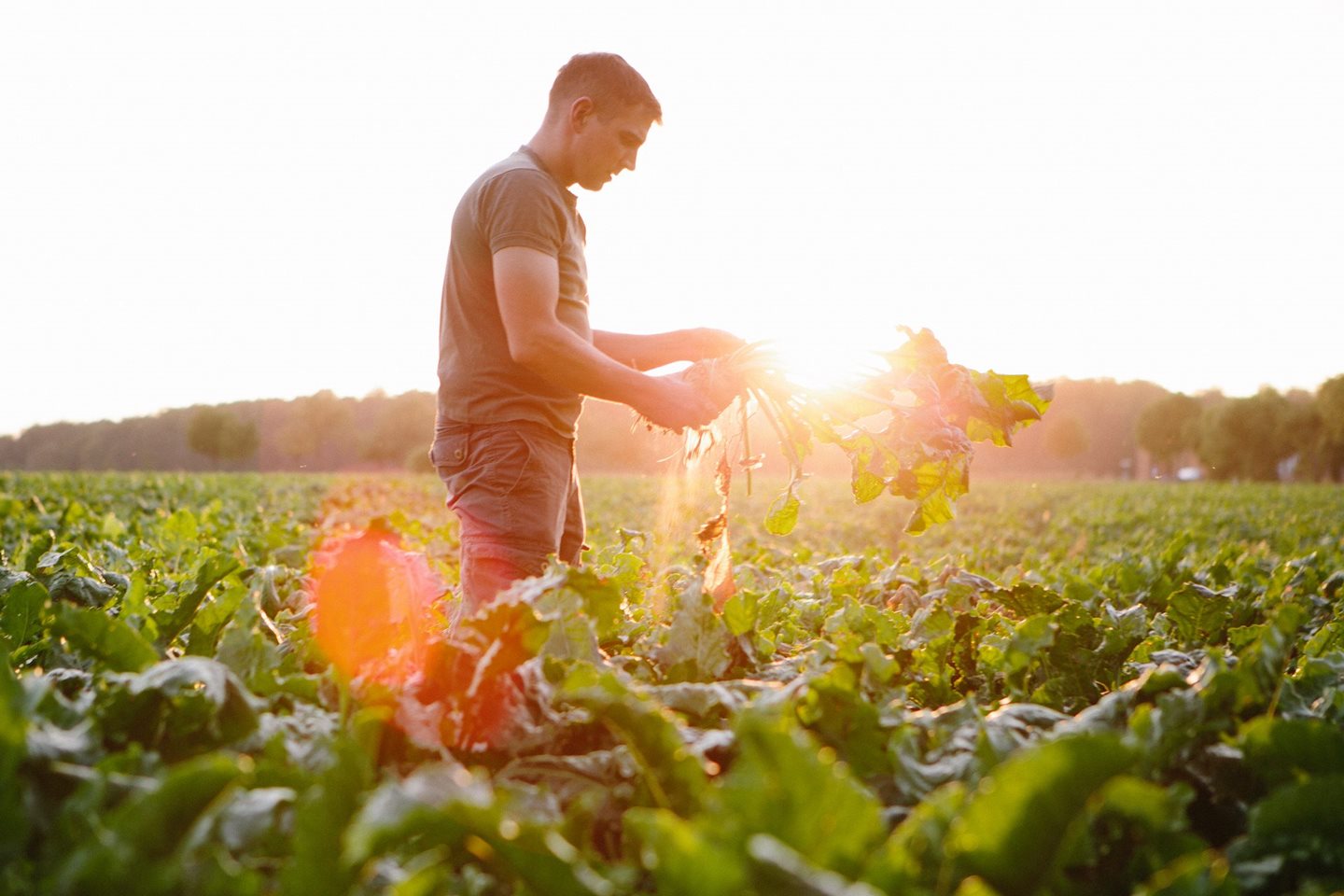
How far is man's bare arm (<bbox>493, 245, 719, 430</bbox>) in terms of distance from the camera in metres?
2.66

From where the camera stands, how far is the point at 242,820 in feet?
3.13

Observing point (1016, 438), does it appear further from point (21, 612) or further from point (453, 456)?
point (21, 612)

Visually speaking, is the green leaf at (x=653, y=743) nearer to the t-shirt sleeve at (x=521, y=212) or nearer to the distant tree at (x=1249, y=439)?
the t-shirt sleeve at (x=521, y=212)

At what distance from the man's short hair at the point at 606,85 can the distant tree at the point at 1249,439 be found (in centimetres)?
7803

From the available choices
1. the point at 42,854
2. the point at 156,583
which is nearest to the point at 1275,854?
the point at 42,854

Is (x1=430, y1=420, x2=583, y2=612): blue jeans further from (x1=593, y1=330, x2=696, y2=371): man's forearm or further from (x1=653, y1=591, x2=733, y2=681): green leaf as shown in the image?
(x1=653, y1=591, x2=733, y2=681): green leaf

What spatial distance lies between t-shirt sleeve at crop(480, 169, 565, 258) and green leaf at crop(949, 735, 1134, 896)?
221 cm

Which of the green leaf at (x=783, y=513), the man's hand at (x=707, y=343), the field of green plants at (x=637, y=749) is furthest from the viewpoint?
the man's hand at (x=707, y=343)

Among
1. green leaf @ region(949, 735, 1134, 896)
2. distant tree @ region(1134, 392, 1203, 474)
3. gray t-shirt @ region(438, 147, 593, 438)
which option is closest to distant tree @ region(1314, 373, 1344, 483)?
distant tree @ region(1134, 392, 1203, 474)

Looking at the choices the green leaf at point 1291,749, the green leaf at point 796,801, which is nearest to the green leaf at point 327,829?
the green leaf at point 796,801

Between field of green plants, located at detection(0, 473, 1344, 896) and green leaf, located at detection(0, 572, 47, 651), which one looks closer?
field of green plants, located at detection(0, 473, 1344, 896)

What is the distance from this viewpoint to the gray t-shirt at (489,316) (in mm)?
2865

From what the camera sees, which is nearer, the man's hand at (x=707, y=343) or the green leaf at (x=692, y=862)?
the green leaf at (x=692, y=862)

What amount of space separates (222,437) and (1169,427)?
3667 inches
